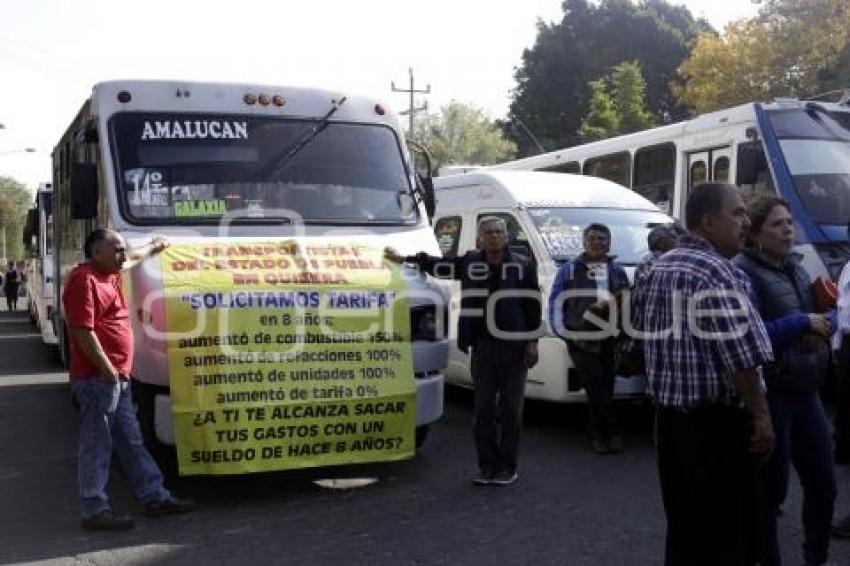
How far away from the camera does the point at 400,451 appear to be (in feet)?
20.9

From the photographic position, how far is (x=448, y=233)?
9922 mm

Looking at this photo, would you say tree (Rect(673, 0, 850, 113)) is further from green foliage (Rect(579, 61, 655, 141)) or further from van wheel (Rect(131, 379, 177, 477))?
van wheel (Rect(131, 379, 177, 477))

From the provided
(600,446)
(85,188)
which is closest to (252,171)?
(85,188)

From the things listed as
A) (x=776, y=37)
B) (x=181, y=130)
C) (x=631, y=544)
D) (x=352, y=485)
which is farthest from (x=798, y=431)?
(x=776, y=37)

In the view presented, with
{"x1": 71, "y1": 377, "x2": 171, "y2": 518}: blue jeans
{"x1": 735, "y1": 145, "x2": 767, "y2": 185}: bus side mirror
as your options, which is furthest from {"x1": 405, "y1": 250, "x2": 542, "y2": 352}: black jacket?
{"x1": 735, "y1": 145, "x2": 767, "y2": 185}: bus side mirror

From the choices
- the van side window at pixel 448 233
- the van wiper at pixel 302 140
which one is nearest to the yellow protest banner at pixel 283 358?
the van wiper at pixel 302 140

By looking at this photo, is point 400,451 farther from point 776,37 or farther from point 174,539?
point 776,37

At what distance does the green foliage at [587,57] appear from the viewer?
48531 mm

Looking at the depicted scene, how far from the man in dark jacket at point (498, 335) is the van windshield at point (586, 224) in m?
1.80

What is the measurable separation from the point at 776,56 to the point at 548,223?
24.8 meters

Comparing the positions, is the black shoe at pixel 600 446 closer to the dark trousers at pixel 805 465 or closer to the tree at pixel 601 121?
the dark trousers at pixel 805 465

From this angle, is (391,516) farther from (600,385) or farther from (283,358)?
(600,385)

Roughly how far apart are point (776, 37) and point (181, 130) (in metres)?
27.6

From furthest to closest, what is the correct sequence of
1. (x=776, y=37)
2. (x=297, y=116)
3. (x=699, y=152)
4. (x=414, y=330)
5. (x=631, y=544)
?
(x=776, y=37) < (x=699, y=152) < (x=297, y=116) < (x=414, y=330) < (x=631, y=544)
